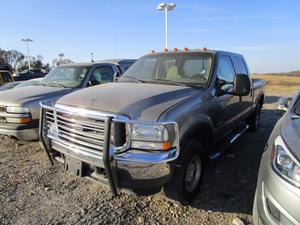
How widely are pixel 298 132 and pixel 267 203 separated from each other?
2.43ft

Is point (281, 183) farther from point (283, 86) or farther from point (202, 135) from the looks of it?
point (283, 86)

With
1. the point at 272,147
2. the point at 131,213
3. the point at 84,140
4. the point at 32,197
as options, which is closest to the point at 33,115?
the point at 32,197

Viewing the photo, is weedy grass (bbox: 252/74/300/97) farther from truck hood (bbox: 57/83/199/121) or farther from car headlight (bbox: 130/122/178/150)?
car headlight (bbox: 130/122/178/150)

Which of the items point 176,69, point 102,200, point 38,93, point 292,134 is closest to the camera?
point 292,134

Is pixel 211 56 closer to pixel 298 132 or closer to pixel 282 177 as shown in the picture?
pixel 298 132

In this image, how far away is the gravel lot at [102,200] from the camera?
3215 mm

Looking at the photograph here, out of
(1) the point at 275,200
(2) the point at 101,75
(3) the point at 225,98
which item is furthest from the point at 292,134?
(2) the point at 101,75

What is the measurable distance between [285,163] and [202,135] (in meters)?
1.53

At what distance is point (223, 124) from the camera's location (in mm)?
4473

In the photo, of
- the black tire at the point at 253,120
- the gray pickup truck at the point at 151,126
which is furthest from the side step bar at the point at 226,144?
the black tire at the point at 253,120

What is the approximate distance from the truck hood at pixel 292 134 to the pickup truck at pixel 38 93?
345 cm

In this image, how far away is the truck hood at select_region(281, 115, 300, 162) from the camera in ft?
7.47

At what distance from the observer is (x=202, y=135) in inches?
147

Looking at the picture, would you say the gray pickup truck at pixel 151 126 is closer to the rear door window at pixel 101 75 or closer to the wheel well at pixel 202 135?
the wheel well at pixel 202 135
